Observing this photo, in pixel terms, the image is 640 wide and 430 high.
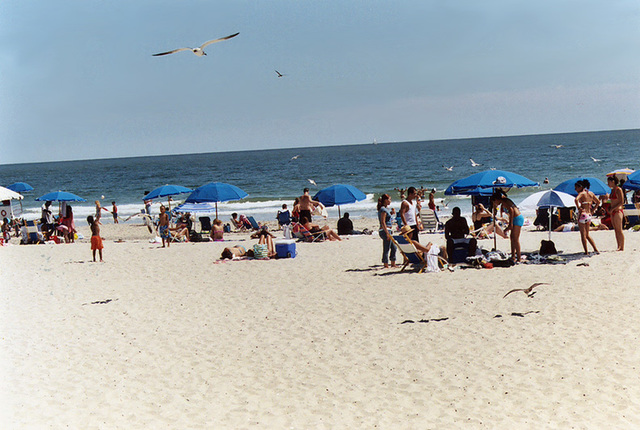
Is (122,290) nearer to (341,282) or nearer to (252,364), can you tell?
(341,282)

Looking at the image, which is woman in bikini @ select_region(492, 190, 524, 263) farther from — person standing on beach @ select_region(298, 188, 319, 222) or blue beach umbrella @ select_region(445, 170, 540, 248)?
person standing on beach @ select_region(298, 188, 319, 222)

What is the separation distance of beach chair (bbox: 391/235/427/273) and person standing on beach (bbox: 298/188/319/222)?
4.91 metres

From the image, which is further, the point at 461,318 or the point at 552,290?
the point at 552,290

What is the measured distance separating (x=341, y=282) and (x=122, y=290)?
3533 millimetres

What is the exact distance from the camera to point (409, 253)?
9852 millimetres

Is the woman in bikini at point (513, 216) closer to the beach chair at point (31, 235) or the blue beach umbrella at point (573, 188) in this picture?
the blue beach umbrella at point (573, 188)

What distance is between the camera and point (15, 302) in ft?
28.6

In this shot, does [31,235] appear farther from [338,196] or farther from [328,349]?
[328,349]

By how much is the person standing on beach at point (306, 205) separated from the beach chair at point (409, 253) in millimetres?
4906

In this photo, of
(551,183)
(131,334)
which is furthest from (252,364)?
(551,183)

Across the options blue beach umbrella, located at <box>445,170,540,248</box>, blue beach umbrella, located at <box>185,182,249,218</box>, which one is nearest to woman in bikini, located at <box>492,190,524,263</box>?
blue beach umbrella, located at <box>445,170,540,248</box>

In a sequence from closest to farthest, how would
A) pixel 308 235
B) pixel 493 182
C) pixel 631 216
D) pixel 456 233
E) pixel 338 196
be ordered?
pixel 456 233
pixel 493 182
pixel 308 235
pixel 631 216
pixel 338 196

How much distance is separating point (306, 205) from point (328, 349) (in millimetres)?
9019

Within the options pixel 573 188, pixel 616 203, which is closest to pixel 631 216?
pixel 573 188
